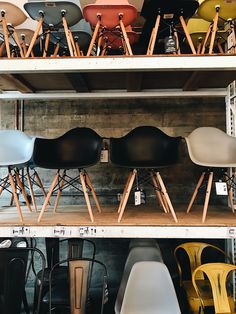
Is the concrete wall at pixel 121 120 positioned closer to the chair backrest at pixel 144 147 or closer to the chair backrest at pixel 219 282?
the chair backrest at pixel 144 147

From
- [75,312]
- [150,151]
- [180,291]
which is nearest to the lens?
[75,312]

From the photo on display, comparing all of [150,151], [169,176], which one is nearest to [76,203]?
[169,176]

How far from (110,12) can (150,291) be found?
2215 mm

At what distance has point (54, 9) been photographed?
2523 millimetres

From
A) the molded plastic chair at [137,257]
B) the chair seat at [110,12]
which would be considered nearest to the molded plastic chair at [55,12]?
the chair seat at [110,12]

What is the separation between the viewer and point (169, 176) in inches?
148

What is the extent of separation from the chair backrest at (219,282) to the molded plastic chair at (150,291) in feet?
1.07

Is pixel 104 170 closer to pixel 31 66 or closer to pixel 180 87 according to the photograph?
pixel 180 87

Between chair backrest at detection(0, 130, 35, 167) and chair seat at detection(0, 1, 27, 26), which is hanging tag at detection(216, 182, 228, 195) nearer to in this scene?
chair backrest at detection(0, 130, 35, 167)

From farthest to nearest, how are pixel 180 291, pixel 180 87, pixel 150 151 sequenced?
pixel 180 87 → pixel 180 291 → pixel 150 151

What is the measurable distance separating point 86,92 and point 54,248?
1876mm

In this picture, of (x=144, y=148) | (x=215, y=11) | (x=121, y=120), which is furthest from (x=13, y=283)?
(x=215, y=11)

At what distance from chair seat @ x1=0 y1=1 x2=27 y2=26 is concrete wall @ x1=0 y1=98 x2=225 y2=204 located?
1.30m

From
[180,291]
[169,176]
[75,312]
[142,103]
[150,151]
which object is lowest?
[180,291]
